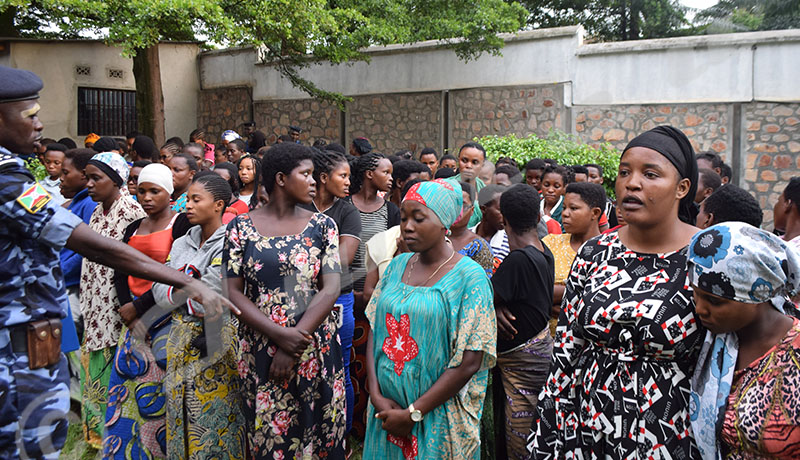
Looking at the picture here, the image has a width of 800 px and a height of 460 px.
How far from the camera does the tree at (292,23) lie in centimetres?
986

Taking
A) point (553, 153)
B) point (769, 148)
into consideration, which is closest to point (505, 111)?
point (553, 153)

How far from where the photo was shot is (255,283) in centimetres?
376

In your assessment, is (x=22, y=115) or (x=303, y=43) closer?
(x=22, y=115)

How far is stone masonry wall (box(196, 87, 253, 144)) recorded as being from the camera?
63.4 feet

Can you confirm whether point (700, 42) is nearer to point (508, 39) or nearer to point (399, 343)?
point (508, 39)

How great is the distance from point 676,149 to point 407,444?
6.20 ft

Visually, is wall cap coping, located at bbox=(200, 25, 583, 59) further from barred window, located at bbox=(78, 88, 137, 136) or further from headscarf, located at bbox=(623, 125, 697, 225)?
headscarf, located at bbox=(623, 125, 697, 225)

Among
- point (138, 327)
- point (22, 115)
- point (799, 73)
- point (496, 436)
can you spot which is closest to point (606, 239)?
point (496, 436)

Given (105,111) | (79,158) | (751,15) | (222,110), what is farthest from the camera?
(222,110)

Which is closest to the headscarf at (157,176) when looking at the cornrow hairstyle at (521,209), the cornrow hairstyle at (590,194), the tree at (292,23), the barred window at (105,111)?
the cornrow hairstyle at (521,209)

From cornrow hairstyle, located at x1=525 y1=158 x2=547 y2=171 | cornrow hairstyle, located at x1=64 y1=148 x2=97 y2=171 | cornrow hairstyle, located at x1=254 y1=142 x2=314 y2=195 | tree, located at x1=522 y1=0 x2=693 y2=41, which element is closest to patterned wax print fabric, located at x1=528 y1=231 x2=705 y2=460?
cornrow hairstyle, located at x1=254 y1=142 x2=314 y2=195

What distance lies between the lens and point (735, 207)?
369 cm

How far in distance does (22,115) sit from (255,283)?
1441mm

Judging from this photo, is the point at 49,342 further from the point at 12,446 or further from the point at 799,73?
the point at 799,73
